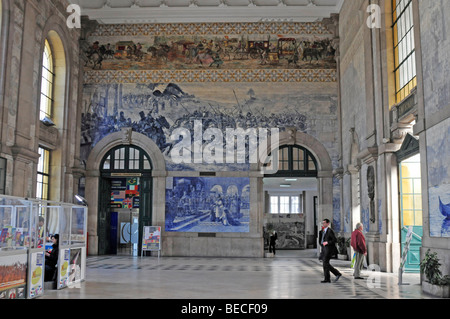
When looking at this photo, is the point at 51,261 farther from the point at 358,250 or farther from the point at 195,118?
the point at 195,118

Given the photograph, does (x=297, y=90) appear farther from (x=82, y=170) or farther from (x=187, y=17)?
(x=82, y=170)

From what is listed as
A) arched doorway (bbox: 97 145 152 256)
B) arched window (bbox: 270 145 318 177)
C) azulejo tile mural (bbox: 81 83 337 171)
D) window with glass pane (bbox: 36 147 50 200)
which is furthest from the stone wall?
window with glass pane (bbox: 36 147 50 200)

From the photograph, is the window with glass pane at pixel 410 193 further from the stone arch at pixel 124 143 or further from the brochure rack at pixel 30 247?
the stone arch at pixel 124 143

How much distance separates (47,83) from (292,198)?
21299 millimetres

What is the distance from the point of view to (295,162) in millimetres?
22953

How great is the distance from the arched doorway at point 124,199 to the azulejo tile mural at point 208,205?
45.7 inches

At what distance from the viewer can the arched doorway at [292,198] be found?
22.9 m

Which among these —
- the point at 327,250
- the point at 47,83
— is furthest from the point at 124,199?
the point at 327,250

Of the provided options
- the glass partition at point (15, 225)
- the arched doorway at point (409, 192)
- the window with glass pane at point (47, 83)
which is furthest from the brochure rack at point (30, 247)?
the window with glass pane at point (47, 83)

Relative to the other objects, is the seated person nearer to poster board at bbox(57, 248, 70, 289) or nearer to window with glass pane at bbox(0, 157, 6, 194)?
poster board at bbox(57, 248, 70, 289)

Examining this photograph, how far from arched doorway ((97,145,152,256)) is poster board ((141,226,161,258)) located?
4.25 ft

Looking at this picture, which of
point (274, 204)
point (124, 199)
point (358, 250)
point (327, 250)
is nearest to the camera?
point (327, 250)
